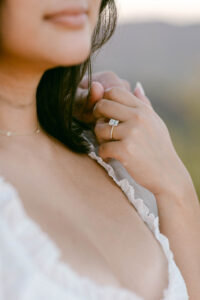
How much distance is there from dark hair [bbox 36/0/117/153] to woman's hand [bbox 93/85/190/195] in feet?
0.26

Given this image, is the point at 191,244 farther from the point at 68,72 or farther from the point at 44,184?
the point at 68,72

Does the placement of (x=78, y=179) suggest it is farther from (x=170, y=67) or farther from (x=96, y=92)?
(x=170, y=67)

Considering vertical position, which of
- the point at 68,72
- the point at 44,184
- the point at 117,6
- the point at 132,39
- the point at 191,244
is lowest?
the point at 132,39

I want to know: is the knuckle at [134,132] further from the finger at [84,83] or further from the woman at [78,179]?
the finger at [84,83]

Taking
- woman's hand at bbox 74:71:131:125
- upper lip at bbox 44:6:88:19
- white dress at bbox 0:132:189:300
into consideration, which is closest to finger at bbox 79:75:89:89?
woman's hand at bbox 74:71:131:125

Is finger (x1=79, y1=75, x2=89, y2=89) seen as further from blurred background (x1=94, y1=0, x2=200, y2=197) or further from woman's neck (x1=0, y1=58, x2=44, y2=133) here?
blurred background (x1=94, y1=0, x2=200, y2=197)

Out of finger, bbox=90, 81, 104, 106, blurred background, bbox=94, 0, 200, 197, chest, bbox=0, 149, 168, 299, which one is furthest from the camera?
blurred background, bbox=94, 0, 200, 197

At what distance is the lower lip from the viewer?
1115 mm

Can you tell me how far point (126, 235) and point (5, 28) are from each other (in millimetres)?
560

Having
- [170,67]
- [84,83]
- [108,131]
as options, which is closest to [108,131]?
[108,131]

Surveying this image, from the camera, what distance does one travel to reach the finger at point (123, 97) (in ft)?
4.85

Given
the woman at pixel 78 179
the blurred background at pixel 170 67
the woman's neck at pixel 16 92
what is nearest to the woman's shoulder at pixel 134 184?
the woman at pixel 78 179

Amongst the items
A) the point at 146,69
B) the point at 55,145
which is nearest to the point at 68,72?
the point at 55,145

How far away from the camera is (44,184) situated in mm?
1227
